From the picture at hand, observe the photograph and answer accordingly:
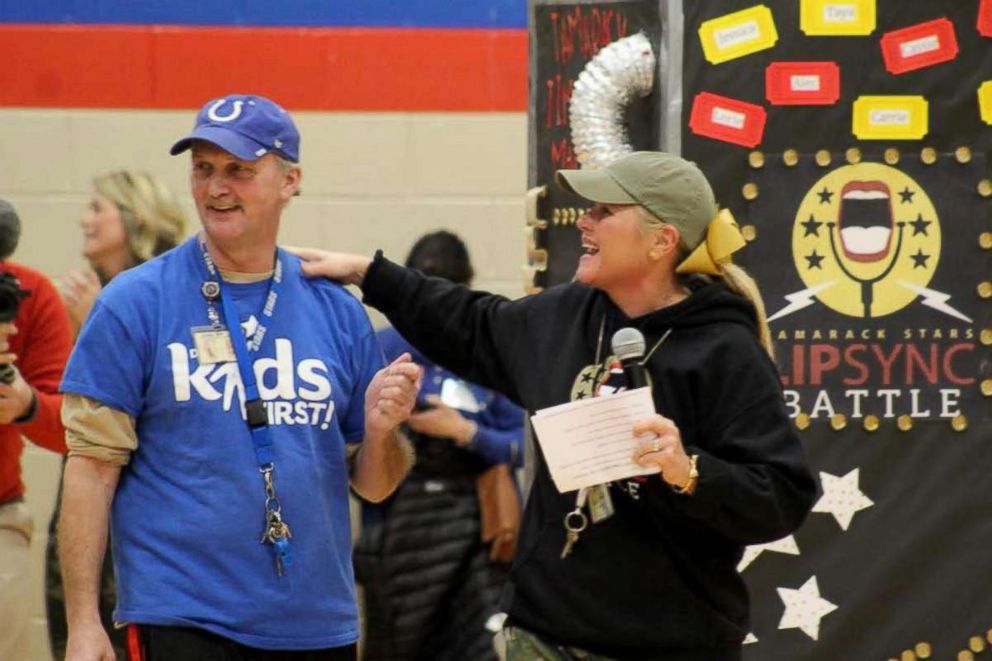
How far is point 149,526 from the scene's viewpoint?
125 inches

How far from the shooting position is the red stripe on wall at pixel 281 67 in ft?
19.7

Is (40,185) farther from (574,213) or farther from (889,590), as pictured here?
(889,590)

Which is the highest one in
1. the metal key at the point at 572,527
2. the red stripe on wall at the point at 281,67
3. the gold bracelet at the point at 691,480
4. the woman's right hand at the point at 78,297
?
the red stripe on wall at the point at 281,67

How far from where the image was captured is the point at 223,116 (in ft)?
10.7

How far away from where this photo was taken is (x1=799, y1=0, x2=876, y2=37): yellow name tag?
443cm

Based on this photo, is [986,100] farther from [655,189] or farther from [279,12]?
[279,12]

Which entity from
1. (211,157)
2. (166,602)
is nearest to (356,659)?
(166,602)

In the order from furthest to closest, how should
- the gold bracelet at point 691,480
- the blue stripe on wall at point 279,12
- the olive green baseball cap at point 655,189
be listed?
the blue stripe on wall at point 279,12 → the olive green baseball cap at point 655,189 → the gold bracelet at point 691,480

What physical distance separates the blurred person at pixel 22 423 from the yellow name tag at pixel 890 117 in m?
2.20

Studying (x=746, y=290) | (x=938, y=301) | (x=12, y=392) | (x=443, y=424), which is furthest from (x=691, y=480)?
(x=443, y=424)

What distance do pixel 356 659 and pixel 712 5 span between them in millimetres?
1966

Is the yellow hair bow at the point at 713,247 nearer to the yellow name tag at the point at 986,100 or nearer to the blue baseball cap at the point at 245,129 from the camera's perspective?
the blue baseball cap at the point at 245,129

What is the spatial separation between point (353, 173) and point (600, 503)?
3.01m

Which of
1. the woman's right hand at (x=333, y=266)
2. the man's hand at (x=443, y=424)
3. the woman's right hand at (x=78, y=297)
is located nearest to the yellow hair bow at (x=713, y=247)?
the woman's right hand at (x=333, y=266)
